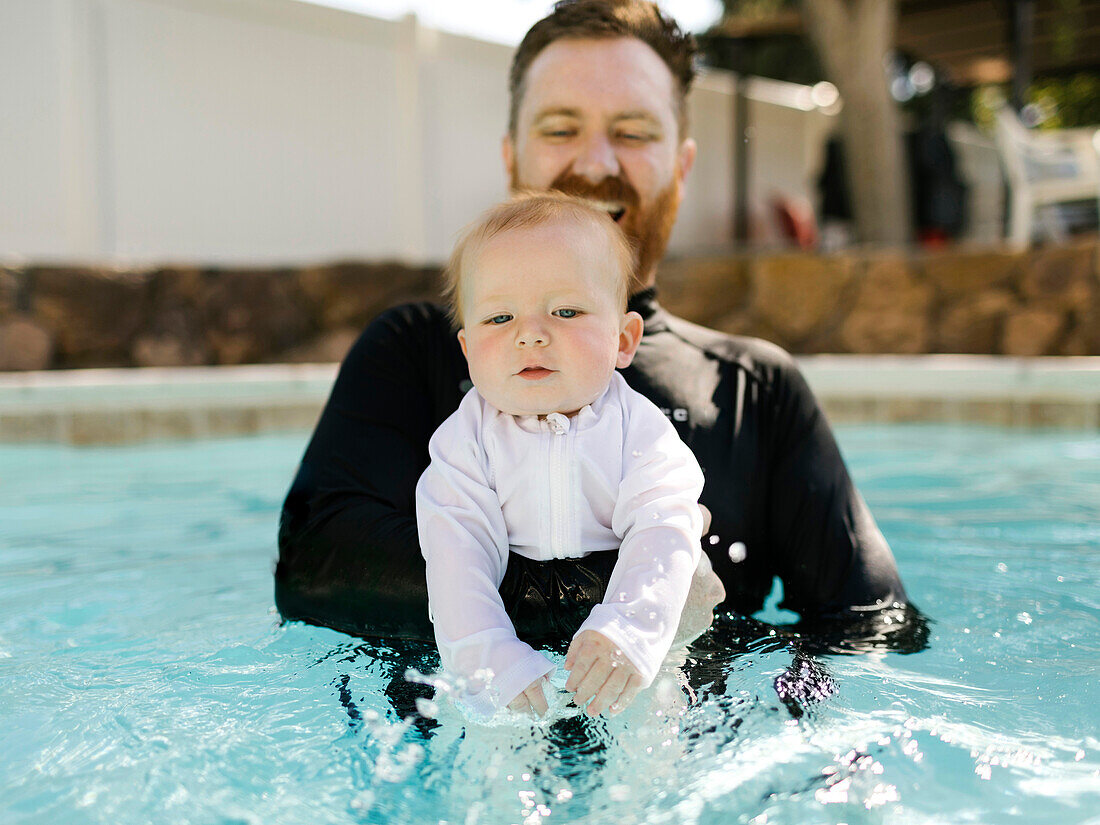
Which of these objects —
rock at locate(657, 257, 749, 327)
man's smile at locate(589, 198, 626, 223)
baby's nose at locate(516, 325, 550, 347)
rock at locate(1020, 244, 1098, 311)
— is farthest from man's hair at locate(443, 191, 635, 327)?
rock at locate(657, 257, 749, 327)

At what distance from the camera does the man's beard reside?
2.12m

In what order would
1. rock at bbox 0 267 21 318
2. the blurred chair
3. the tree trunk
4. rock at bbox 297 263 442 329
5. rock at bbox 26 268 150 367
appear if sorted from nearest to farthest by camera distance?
rock at bbox 0 267 21 318 → rock at bbox 26 268 150 367 → rock at bbox 297 263 442 329 → the blurred chair → the tree trunk

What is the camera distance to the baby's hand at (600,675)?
4.43 feet

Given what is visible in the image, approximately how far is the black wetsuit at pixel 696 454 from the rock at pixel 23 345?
6185mm

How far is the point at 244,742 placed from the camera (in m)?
1.63

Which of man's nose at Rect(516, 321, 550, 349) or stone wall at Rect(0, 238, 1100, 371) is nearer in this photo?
man's nose at Rect(516, 321, 550, 349)

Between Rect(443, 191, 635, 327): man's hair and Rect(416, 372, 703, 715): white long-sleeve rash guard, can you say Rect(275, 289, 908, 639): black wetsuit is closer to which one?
Rect(416, 372, 703, 715): white long-sleeve rash guard

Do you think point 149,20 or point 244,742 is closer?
point 244,742

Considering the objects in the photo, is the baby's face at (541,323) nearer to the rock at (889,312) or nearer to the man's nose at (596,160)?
the man's nose at (596,160)

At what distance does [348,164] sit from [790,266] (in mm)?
4360

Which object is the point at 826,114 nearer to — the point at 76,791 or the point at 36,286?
the point at 36,286

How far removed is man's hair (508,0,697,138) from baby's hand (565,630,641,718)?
1.37m

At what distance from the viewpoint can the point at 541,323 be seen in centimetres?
160

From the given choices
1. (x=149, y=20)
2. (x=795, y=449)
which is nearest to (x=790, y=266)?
(x=149, y=20)
